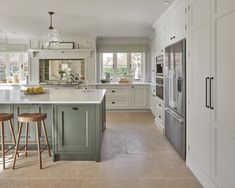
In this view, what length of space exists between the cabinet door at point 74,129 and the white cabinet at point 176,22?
1774 mm

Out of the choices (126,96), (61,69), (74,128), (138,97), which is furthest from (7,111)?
(138,97)

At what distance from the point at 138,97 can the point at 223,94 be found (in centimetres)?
589

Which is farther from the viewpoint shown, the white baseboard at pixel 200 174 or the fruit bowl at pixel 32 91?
the fruit bowl at pixel 32 91

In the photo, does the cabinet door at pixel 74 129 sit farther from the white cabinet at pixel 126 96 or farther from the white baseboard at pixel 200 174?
the white cabinet at pixel 126 96

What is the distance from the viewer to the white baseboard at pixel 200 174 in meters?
2.64

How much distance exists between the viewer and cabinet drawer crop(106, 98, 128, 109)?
8141 mm

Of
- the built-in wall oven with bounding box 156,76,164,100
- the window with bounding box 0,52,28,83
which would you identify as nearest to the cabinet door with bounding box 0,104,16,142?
the built-in wall oven with bounding box 156,76,164,100

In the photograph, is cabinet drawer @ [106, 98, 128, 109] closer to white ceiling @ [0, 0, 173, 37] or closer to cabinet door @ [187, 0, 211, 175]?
white ceiling @ [0, 0, 173, 37]

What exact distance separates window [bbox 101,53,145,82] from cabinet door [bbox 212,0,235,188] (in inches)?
243

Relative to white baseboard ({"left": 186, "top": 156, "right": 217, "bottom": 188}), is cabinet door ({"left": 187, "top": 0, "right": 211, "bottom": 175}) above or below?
above

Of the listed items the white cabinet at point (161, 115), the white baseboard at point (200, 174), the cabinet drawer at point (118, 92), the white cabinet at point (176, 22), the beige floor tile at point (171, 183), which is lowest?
the beige floor tile at point (171, 183)

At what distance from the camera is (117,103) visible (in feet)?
26.8

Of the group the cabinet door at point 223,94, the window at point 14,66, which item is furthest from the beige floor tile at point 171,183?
the window at point 14,66

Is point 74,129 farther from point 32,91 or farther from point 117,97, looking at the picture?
Answer: point 117,97
